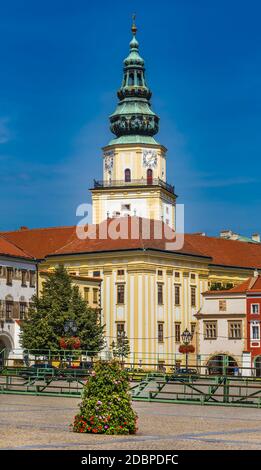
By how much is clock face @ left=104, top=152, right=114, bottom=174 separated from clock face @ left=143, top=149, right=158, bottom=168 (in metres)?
3.53

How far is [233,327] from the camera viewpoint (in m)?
80.6

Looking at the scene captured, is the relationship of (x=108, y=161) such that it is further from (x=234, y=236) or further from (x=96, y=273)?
(x=234, y=236)

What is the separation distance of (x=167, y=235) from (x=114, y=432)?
74.3 m

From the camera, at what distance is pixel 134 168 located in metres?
105

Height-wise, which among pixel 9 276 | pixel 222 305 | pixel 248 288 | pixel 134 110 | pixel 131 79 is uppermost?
pixel 131 79

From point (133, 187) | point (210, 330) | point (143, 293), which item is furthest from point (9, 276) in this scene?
point (133, 187)

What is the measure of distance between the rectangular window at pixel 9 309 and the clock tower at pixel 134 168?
2698 centimetres

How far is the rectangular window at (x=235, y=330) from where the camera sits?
80188 millimetres

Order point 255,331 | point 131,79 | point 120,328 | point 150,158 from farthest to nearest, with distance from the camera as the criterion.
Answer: point 131,79
point 150,158
point 120,328
point 255,331

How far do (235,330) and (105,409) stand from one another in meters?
60.6

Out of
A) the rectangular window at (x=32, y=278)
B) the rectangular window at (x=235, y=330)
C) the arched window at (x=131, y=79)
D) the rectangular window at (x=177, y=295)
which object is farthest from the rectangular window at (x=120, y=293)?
the arched window at (x=131, y=79)

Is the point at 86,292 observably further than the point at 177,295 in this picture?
No
